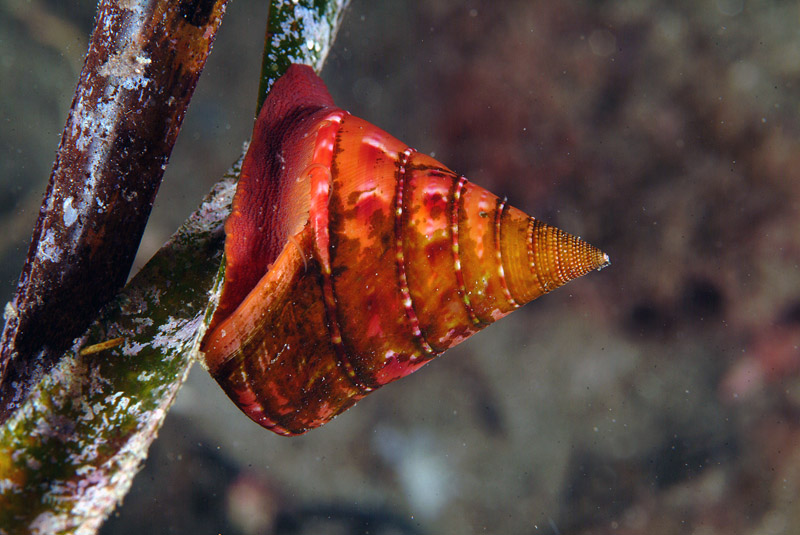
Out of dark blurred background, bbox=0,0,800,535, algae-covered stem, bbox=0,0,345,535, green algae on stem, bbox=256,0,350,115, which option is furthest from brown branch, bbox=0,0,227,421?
dark blurred background, bbox=0,0,800,535

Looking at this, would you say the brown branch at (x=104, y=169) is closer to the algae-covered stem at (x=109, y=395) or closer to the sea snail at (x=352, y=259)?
the algae-covered stem at (x=109, y=395)

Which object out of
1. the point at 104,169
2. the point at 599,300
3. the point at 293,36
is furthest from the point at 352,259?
the point at 599,300

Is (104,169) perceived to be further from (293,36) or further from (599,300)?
(599,300)

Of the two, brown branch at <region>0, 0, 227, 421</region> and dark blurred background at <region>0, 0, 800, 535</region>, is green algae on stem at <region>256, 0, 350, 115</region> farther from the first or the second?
dark blurred background at <region>0, 0, 800, 535</region>

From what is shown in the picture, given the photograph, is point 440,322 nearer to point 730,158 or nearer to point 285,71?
point 285,71

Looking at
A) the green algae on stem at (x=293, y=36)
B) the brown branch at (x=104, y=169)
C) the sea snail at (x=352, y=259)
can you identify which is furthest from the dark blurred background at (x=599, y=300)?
the brown branch at (x=104, y=169)
